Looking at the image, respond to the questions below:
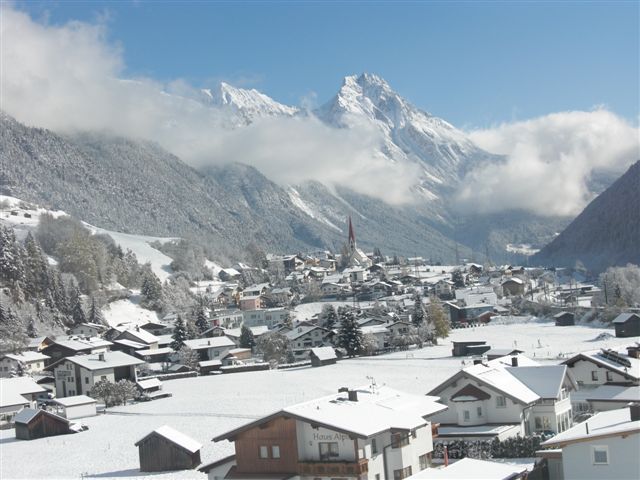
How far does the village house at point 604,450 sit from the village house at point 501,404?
11079mm

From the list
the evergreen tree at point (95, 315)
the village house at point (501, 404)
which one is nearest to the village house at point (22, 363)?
the evergreen tree at point (95, 315)

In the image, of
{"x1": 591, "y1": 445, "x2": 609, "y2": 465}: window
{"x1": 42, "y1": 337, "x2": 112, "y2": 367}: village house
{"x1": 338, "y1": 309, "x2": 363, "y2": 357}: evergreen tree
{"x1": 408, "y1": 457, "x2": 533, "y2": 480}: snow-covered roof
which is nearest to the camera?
{"x1": 591, "y1": 445, "x2": 609, "y2": 465}: window

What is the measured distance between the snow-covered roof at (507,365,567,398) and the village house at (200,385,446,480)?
31.4ft

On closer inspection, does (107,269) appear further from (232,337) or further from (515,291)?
(515,291)

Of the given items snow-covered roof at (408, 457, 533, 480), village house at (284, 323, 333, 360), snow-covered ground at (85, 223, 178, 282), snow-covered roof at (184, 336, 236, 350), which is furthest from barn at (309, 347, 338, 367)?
snow-covered ground at (85, 223, 178, 282)

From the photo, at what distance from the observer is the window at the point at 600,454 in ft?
64.6

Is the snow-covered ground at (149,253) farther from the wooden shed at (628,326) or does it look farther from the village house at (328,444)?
the village house at (328,444)

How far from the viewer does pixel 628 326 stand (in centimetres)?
7450

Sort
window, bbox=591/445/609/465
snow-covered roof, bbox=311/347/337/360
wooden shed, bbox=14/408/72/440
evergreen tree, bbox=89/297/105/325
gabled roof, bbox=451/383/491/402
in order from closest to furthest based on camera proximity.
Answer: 1. window, bbox=591/445/609/465
2. gabled roof, bbox=451/383/491/402
3. wooden shed, bbox=14/408/72/440
4. snow-covered roof, bbox=311/347/337/360
5. evergreen tree, bbox=89/297/105/325

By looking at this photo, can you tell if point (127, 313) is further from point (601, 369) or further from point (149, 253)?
point (601, 369)

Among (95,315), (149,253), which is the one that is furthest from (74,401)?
(149,253)

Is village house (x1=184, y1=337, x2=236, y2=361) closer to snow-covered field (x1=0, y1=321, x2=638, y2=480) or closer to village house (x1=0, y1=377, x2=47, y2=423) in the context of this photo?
snow-covered field (x1=0, y1=321, x2=638, y2=480)

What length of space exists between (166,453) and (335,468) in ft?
45.3

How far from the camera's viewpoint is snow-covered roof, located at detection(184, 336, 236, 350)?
263 feet
